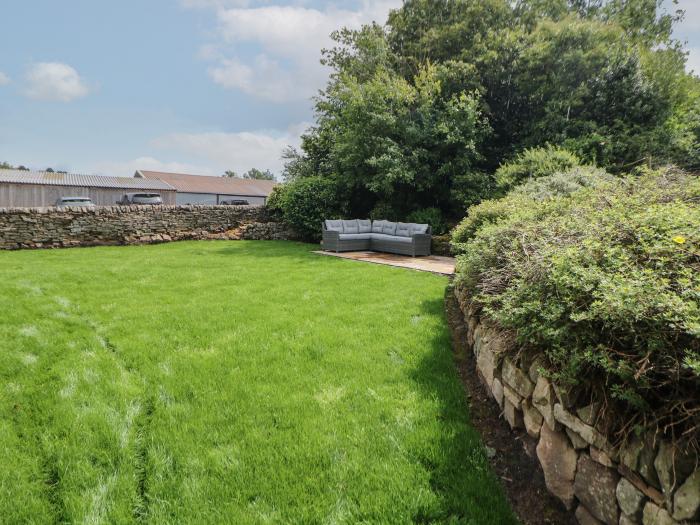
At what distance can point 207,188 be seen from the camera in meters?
34.3

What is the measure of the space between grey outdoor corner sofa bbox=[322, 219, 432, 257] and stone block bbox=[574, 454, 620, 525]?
7.93 m

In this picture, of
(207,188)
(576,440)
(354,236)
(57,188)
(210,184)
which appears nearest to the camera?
(576,440)

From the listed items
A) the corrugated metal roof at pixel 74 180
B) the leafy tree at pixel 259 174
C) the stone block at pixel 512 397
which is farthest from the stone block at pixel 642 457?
the leafy tree at pixel 259 174

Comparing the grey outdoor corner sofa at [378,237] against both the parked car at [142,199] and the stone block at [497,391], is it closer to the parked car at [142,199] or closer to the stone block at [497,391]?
the stone block at [497,391]

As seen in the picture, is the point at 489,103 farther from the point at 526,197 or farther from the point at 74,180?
the point at 74,180

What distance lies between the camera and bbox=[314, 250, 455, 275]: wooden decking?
768 cm

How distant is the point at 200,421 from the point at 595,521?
7.27 feet

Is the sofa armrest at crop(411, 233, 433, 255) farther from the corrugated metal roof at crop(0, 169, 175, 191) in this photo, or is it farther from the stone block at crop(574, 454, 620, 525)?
→ the corrugated metal roof at crop(0, 169, 175, 191)

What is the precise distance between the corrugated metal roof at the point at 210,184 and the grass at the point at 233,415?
30567 millimetres

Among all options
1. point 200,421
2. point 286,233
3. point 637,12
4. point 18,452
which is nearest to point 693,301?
point 200,421

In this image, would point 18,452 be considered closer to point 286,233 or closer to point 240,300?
point 240,300

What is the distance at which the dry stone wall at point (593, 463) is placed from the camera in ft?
4.10

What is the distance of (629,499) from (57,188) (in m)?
29.7

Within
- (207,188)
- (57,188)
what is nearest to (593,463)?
(57,188)
